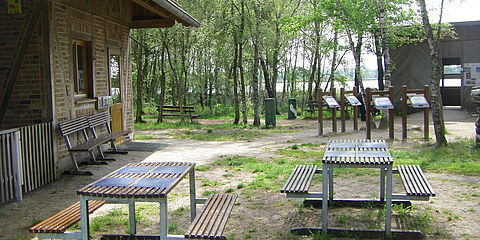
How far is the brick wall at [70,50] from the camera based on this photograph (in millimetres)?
8203

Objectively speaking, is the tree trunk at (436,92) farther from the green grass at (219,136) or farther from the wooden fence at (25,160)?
the wooden fence at (25,160)

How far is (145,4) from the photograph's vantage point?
9406mm

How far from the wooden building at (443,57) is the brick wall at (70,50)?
14.4 m

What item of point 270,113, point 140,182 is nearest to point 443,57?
point 270,113

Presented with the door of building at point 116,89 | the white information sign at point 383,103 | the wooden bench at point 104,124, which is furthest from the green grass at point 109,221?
the white information sign at point 383,103

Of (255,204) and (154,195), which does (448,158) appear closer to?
(255,204)

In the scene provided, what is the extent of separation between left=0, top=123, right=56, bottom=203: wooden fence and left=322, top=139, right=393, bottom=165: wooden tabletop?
13.9 ft

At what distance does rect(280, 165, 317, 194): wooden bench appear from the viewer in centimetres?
481

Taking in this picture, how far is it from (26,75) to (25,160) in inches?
67.1

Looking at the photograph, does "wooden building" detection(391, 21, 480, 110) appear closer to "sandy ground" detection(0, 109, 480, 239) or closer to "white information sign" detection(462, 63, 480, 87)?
"white information sign" detection(462, 63, 480, 87)

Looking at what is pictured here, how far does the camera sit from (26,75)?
8.01 m

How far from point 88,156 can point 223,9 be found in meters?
11.0

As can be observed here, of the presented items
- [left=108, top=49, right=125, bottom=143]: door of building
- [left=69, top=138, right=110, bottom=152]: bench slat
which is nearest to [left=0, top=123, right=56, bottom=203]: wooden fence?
[left=69, top=138, right=110, bottom=152]: bench slat

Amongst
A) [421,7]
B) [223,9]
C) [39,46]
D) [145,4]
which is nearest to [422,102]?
[421,7]
